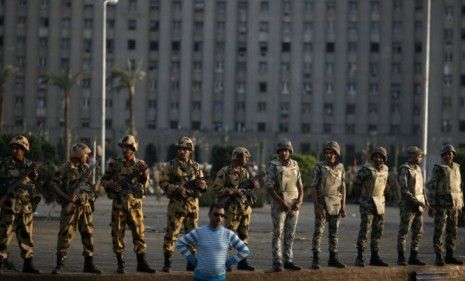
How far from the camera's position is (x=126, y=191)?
1383 centimetres

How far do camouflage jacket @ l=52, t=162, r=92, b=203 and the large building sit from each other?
8102cm

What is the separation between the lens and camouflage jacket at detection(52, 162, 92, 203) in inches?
543

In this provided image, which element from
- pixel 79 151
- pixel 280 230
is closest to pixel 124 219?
pixel 79 151

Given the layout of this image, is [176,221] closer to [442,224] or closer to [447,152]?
[442,224]

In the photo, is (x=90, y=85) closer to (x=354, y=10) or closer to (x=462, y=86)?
→ (x=354, y=10)

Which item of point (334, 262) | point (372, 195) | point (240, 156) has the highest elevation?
point (240, 156)

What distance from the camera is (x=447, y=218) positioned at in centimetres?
1656

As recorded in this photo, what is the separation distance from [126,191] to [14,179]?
1573 mm

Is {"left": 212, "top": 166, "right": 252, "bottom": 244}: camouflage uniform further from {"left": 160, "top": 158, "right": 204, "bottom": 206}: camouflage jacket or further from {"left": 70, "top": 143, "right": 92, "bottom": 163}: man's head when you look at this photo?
{"left": 70, "top": 143, "right": 92, "bottom": 163}: man's head

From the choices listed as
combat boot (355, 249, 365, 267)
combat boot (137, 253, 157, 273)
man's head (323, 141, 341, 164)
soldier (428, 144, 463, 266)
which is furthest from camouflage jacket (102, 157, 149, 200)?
soldier (428, 144, 463, 266)

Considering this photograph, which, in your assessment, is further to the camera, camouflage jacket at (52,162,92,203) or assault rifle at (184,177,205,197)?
assault rifle at (184,177,205,197)

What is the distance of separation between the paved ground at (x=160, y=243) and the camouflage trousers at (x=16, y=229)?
80 cm

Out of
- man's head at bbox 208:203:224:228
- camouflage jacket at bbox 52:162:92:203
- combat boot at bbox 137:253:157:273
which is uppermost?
camouflage jacket at bbox 52:162:92:203

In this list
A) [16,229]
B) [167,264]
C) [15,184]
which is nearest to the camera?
[15,184]
